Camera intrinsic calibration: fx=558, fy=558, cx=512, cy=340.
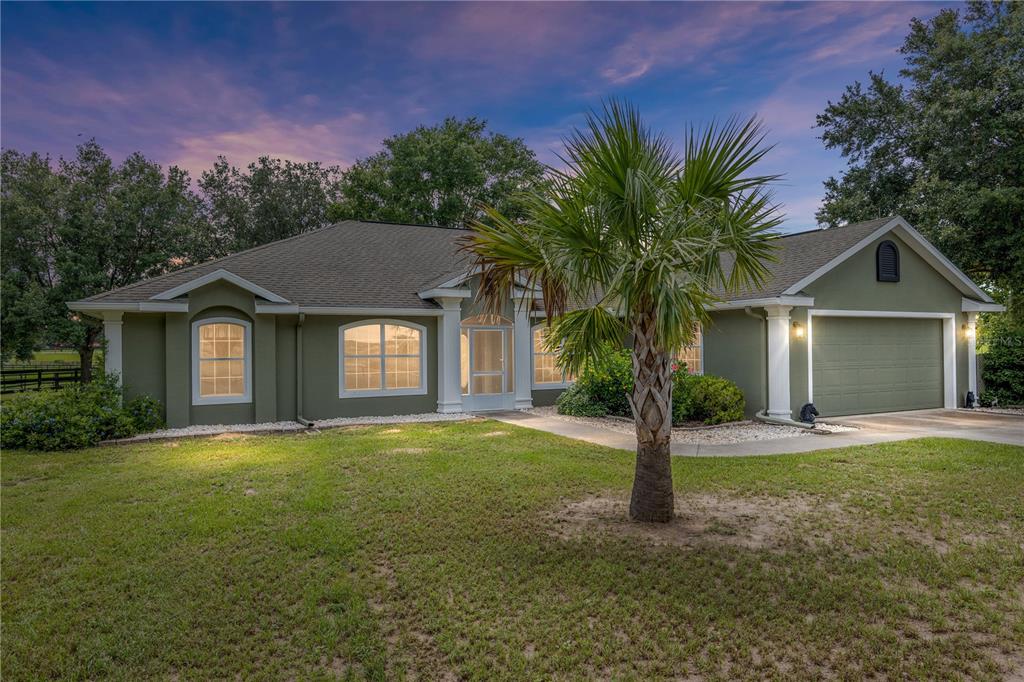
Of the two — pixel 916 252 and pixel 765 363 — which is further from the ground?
pixel 916 252

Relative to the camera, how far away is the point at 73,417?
10258 millimetres

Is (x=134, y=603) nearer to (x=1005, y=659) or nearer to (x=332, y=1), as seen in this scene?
(x=1005, y=659)

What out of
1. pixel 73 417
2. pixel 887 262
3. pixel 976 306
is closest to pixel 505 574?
pixel 73 417

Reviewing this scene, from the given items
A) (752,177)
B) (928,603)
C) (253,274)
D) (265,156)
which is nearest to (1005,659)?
(928,603)

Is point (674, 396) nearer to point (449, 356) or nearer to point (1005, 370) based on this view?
point (449, 356)

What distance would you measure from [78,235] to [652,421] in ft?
88.9

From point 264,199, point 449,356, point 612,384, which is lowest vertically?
point 612,384

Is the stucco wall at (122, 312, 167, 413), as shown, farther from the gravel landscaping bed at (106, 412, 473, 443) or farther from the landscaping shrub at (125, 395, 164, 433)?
the gravel landscaping bed at (106, 412, 473, 443)

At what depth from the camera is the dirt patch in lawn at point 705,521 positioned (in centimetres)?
548

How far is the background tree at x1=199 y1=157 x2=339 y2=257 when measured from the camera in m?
35.2

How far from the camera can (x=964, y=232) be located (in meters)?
18.5

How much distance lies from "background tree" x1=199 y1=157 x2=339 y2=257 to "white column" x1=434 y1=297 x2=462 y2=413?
2357cm

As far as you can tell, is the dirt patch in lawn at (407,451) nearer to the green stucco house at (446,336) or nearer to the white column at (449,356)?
the green stucco house at (446,336)

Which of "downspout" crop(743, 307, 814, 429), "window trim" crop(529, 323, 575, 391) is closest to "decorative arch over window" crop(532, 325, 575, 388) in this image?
"window trim" crop(529, 323, 575, 391)
